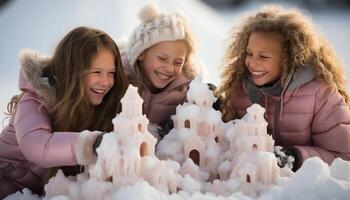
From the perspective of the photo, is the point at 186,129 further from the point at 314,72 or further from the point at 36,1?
the point at 36,1

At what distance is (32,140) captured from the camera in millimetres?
2689

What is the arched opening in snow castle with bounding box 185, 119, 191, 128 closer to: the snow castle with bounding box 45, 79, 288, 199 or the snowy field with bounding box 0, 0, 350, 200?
the snow castle with bounding box 45, 79, 288, 199

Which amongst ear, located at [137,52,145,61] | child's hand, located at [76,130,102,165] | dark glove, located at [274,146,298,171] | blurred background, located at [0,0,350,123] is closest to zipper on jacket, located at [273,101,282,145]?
dark glove, located at [274,146,298,171]

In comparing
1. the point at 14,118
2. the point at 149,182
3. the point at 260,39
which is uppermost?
the point at 260,39

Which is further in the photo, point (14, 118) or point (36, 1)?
point (36, 1)

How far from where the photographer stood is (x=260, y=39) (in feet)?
11.2

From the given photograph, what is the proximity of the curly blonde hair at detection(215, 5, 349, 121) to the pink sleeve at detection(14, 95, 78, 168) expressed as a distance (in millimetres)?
1225

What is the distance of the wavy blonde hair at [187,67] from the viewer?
3.59 meters

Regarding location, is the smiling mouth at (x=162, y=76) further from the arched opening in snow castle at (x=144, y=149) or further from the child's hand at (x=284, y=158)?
the arched opening in snow castle at (x=144, y=149)

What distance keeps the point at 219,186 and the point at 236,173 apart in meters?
0.11

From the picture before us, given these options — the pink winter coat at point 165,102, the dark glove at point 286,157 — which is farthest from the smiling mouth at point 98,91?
the dark glove at point 286,157

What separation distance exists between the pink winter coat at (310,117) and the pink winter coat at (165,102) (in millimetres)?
518

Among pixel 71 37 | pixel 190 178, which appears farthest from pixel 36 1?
pixel 190 178

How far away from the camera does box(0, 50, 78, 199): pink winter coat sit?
2.61 m
